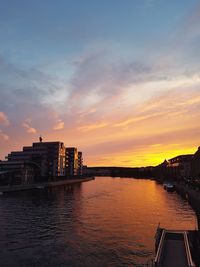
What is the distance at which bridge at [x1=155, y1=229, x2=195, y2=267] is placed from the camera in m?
27.7

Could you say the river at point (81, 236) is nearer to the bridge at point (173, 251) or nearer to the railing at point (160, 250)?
the railing at point (160, 250)

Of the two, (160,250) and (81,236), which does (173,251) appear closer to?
(160,250)

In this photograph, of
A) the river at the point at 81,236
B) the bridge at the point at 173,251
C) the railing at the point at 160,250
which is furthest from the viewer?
the river at the point at 81,236

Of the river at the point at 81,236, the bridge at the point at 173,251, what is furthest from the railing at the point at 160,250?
the river at the point at 81,236

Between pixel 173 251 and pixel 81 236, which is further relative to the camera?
pixel 81 236

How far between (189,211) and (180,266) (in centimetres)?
5386

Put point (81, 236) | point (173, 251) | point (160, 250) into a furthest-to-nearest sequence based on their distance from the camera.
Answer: point (81, 236)
point (173, 251)
point (160, 250)

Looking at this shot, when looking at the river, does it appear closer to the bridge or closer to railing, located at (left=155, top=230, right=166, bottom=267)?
railing, located at (left=155, top=230, right=166, bottom=267)

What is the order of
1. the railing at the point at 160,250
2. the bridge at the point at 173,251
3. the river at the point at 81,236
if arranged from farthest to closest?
the river at the point at 81,236 → the bridge at the point at 173,251 → the railing at the point at 160,250

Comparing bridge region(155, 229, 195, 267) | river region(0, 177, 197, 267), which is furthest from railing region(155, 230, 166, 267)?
river region(0, 177, 197, 267)

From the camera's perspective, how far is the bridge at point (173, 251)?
27706 millimetres

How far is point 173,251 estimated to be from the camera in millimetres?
31500

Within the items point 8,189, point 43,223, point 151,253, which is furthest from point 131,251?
point 8,189

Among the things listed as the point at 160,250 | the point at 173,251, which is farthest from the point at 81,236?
the point at 160,250
